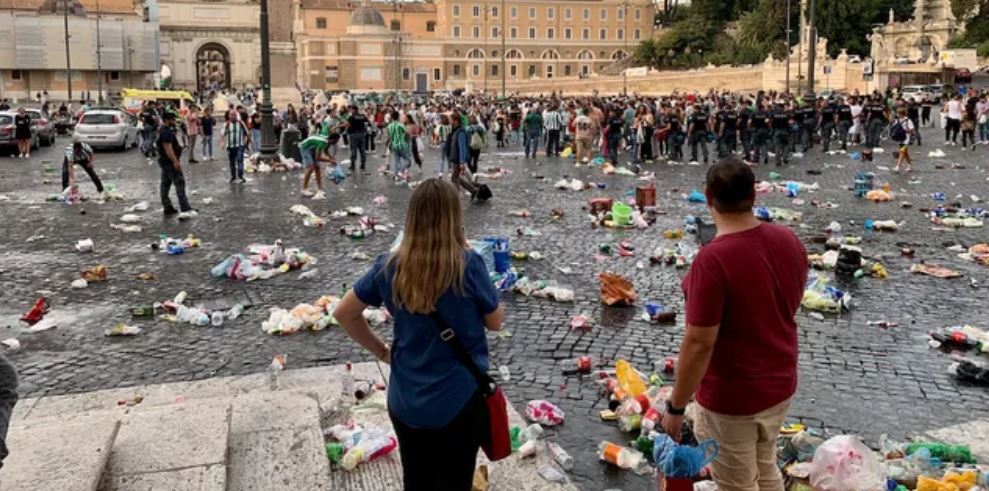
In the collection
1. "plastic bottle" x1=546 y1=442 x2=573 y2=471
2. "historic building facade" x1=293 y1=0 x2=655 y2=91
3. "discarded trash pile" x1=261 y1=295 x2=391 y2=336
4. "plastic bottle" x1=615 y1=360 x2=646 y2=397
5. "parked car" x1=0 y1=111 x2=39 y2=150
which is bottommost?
"plastic bottle" x1=546 y1=442 x2=573 y2=471

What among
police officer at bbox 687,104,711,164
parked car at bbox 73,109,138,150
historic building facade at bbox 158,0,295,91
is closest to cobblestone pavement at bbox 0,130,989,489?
police officer at bbox 687,104,711,164

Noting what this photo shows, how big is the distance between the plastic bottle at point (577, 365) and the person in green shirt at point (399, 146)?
12071 millimetres

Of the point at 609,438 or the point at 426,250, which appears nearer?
the point at 426,250

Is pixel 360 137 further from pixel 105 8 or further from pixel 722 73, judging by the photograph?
pixel 105 8

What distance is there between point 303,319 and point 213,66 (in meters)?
127

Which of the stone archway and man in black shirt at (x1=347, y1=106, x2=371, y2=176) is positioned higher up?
the stone archway

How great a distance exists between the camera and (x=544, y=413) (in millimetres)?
5395

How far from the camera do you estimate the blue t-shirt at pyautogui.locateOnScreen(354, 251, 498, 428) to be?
303cm

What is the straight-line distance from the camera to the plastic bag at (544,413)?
535cm

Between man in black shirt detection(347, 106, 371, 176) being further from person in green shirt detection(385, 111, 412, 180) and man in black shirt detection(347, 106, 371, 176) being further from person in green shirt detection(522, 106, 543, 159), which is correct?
person in green shirt detection(522, 106, 543, 159)

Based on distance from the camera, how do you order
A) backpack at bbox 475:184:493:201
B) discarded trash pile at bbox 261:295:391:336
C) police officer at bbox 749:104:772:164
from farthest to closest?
police officer at bbox 749:104:772:164
backpack at bbox 475:184:493:201
discarded trash pile at bbox 261:295:391:336

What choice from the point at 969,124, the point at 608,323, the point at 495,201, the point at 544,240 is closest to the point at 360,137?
the point at 495,201

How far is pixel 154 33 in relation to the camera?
8275 centimetres

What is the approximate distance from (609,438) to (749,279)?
7.55ft
